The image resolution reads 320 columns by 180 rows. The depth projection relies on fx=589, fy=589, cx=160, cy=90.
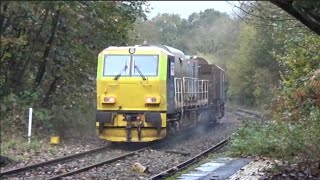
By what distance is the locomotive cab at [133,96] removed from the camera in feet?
62.5

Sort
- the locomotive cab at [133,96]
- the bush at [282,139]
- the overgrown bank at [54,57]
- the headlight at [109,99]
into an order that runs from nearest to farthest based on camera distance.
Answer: the bush at [282,139], the locomotive cab at [133,96], the headlight at [109,99], the overgrown bank at [54,57]

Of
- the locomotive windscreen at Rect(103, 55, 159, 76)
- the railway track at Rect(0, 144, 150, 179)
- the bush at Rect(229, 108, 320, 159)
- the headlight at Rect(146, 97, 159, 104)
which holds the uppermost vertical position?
the locomotive windscreen at Rect(103, 55, 159, 76)

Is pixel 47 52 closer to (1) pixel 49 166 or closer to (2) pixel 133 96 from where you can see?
(2) pixel 133 96

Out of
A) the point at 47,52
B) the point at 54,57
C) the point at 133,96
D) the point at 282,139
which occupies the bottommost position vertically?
the point at 282,139

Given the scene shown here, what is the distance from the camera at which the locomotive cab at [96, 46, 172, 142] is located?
62.5 ft

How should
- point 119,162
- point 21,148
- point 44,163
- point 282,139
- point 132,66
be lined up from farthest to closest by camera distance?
point 132,66
point 21,148
point 119,162
point 44,163
point 282,139

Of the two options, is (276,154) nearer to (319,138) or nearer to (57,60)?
(319,138)

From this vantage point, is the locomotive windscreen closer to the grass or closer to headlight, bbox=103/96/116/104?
headlight, bbox=103/96/116/104

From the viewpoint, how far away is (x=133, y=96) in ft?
63.1

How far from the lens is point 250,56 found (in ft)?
168

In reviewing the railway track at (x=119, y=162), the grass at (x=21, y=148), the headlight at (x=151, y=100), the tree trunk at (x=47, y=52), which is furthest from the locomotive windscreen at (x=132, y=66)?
the tree trunk at (x=47, y=52)

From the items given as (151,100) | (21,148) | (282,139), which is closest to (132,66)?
(151,100)

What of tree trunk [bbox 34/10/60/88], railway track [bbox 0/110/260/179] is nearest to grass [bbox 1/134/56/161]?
railway track [bbox 0/110/260/179]

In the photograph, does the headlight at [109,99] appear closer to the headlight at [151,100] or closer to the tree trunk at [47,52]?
the headlight at [151,100]
